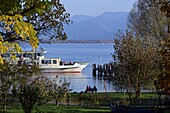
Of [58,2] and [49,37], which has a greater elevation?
[58,2]

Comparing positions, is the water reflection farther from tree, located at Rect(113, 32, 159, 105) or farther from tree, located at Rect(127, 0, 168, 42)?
tree, located at Rect(113, 32, 159, 105)

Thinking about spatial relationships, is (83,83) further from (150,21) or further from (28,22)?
(28,22)

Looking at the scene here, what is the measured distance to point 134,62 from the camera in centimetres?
2169

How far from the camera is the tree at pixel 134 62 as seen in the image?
2166cm

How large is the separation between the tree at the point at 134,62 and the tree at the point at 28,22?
9.92 metres

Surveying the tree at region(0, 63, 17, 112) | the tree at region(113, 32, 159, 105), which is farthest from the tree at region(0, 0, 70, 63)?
the tree at region(113, 32, 159, 105)

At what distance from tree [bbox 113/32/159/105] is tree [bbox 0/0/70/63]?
391 inches

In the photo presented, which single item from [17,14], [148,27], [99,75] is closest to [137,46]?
[17,14]

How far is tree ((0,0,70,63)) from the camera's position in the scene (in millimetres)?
9094

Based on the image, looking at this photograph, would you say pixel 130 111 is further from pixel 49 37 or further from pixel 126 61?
pixel 49 37

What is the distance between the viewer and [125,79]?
907 inches

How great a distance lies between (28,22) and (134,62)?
11.2m

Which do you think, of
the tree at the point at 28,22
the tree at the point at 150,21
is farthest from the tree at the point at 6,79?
the tree at the point at 150,21

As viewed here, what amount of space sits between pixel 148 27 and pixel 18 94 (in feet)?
97.4
